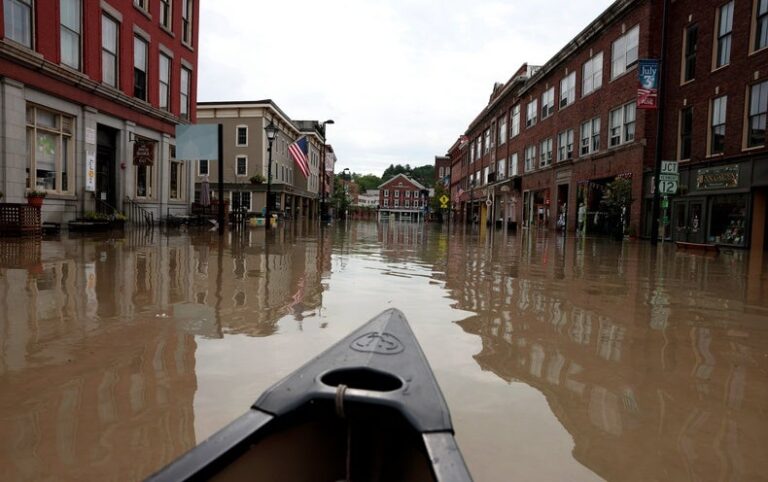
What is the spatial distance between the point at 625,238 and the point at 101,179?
73.2ft

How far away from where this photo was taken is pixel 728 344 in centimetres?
433

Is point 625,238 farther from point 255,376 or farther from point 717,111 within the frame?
point 255,376

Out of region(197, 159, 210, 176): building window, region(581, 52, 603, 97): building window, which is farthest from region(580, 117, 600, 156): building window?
region(197, 159, 210, 176): building window

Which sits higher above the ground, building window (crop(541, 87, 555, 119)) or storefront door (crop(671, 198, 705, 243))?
building window (crop(541, 87, 555, 119))

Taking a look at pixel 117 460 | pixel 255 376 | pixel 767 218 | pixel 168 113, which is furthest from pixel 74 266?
pixel 767 218

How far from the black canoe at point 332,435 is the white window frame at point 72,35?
18544mm

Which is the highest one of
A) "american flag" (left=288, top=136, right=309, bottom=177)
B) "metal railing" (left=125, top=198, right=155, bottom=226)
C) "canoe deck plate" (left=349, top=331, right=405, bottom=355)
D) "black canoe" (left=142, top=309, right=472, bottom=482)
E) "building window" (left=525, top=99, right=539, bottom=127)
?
"building window" (left=525, top=99, right=539, bottom=127)

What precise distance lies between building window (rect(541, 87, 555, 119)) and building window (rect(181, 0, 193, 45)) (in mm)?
22558

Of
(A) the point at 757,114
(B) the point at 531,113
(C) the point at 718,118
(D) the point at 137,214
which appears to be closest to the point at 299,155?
(D) the point at 137,214

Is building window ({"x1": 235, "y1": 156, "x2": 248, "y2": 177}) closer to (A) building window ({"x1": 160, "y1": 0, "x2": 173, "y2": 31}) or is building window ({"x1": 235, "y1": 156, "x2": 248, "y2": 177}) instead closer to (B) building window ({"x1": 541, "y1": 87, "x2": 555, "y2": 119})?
(A) building window ({"x1": 160, "y1": 0, "x2": 173, "y2": 31})

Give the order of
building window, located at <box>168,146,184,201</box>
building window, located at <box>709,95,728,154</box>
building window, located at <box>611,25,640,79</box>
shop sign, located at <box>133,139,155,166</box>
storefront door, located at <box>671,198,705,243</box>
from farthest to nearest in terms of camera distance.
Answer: building window, located at <box>168,146,184,201</box> < building window, located at <box>611,25,640,79</box> < shop sign, located at <box>133,139,155,166</box> < storefront door, located at <box>671,198,705,243</box> < building window, located at <box>709,95,728,154</box>

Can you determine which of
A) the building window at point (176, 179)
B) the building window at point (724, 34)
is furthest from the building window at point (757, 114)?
the building window at point (176, 179)

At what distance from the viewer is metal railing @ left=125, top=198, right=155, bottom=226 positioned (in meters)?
20.1

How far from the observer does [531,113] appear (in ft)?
122
